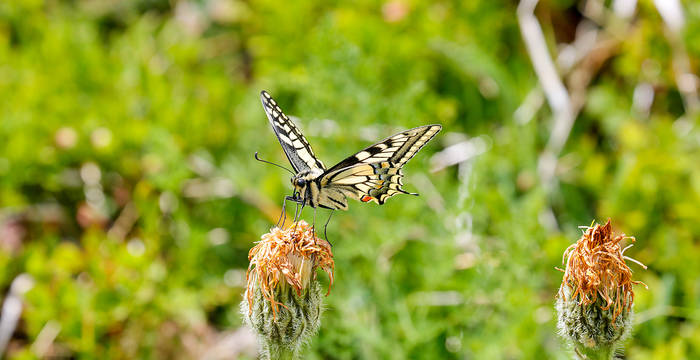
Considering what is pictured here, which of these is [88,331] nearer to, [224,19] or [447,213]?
[447,213]

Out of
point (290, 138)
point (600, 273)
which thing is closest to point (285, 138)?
point (290, 138)

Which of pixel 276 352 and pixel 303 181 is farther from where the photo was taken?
pixel 303 181

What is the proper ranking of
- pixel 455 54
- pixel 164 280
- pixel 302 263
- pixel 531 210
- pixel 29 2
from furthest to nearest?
pixel 29 2 < pixel 455 54 < pixel 164 280 < pixel 531 210 < pixel 302 263

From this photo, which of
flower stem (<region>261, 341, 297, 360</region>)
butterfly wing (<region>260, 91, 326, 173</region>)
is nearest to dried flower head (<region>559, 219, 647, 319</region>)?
flower stem (<region>261, 341, 297, 360</region>)

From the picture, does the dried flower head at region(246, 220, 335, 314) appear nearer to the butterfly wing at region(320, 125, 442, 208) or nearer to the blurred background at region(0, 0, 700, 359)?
the butterfly wing at region(320, 125, 442, 208)

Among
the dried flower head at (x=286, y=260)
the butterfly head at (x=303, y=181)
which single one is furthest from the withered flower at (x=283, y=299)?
the butterfly head at (x=303, y=181)

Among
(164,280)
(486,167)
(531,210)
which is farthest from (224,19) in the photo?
(531,210)

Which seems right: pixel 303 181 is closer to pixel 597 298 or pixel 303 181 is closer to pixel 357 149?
pixel 597 298
